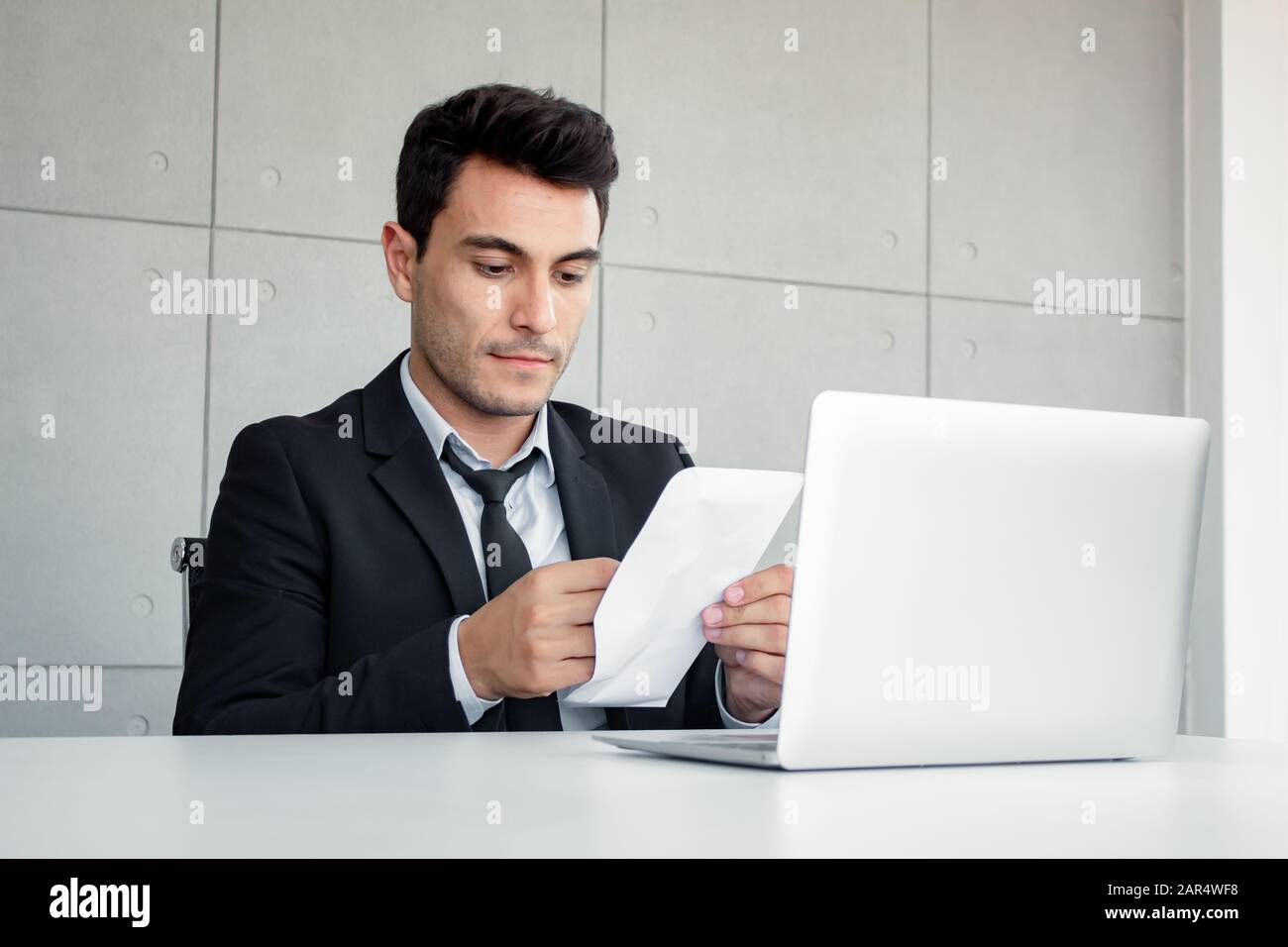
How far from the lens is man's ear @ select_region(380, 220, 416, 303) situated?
234cm

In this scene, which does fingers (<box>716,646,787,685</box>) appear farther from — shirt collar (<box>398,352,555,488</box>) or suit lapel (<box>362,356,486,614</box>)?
shirt collar (<box>398,352,555,488</box>)

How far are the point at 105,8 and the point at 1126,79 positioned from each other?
3.07m

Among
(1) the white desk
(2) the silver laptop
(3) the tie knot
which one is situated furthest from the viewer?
(3) the tie knot

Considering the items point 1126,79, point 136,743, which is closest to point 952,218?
point 1126,79

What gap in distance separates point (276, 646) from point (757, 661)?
0.68 m

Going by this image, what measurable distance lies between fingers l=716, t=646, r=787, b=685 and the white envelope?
160 mm

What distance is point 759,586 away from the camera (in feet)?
4.67

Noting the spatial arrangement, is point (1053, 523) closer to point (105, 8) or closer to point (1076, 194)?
point (105, 8)

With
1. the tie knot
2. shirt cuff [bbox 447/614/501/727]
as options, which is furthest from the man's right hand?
the tie knot

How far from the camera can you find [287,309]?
131 inches

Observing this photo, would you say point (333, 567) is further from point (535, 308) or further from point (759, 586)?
point (759, 586)

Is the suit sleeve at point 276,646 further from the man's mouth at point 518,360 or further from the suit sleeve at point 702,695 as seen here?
the suit sleeve at point 702,695

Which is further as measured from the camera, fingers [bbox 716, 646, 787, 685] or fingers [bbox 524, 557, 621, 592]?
fingers [bbox 716, 646, 787, 685]

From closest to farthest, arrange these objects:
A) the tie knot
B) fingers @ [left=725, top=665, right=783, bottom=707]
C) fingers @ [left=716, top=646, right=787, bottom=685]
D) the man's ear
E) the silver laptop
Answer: the silver laptop
fingers @ [left=716, top=646, right=787, bottom=685]
fingers @ [left=725, top=665, right=783, bottom=707]
the tie knot
the man's ear
